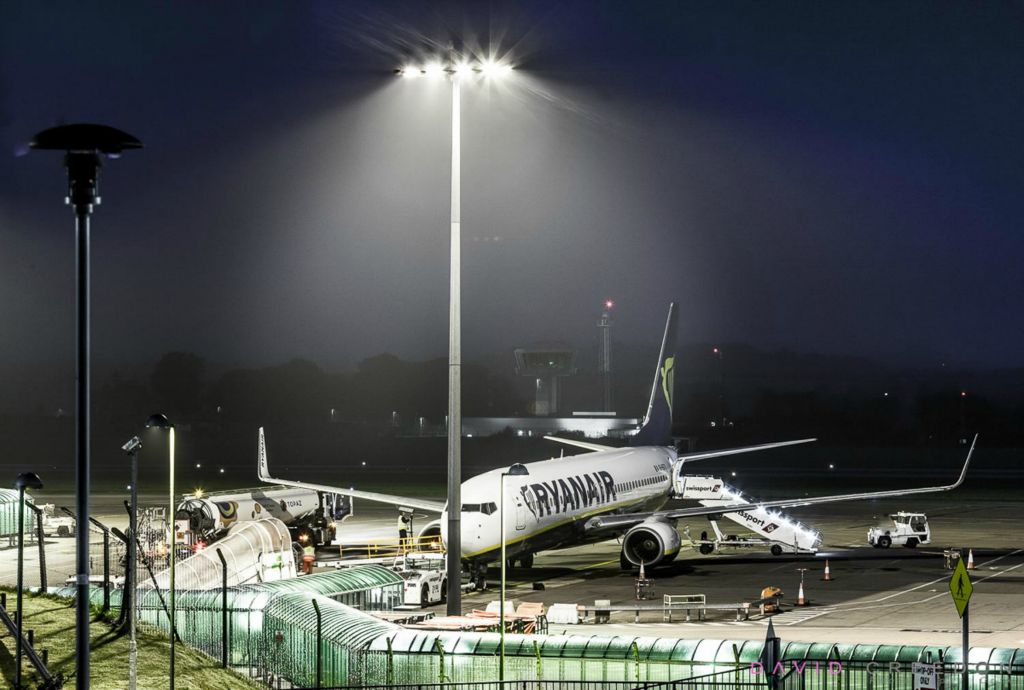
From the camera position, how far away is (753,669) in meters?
26.4

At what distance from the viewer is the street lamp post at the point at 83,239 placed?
14.5m

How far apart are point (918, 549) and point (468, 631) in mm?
36039

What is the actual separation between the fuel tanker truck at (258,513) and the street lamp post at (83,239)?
1733 inches

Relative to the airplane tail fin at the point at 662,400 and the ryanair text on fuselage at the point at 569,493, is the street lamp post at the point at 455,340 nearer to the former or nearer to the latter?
the ryanair text on fuselage at the point at 569,493

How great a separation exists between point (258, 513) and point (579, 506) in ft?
58.4

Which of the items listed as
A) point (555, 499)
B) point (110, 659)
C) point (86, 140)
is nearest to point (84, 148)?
point (86, 140)

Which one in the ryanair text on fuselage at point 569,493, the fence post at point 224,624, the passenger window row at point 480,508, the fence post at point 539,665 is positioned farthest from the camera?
the ryanair text on fuselage at point 569,493

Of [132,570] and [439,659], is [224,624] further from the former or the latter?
[439,659]

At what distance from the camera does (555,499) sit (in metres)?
49.7

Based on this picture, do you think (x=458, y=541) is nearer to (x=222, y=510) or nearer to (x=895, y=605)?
(x=895, y=605)

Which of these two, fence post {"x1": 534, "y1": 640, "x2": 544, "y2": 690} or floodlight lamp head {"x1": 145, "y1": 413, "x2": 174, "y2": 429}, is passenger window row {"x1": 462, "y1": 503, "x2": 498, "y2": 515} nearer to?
fence post {"x1": 534, "y1": 640, "x2": 544, "y2": 690}

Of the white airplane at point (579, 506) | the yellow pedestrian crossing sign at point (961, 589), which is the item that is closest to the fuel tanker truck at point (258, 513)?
the white airplane at point (579, 506)

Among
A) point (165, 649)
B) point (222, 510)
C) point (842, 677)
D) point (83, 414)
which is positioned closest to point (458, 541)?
point (165, 649)

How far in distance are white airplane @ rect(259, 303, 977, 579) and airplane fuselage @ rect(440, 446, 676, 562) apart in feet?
0.10
